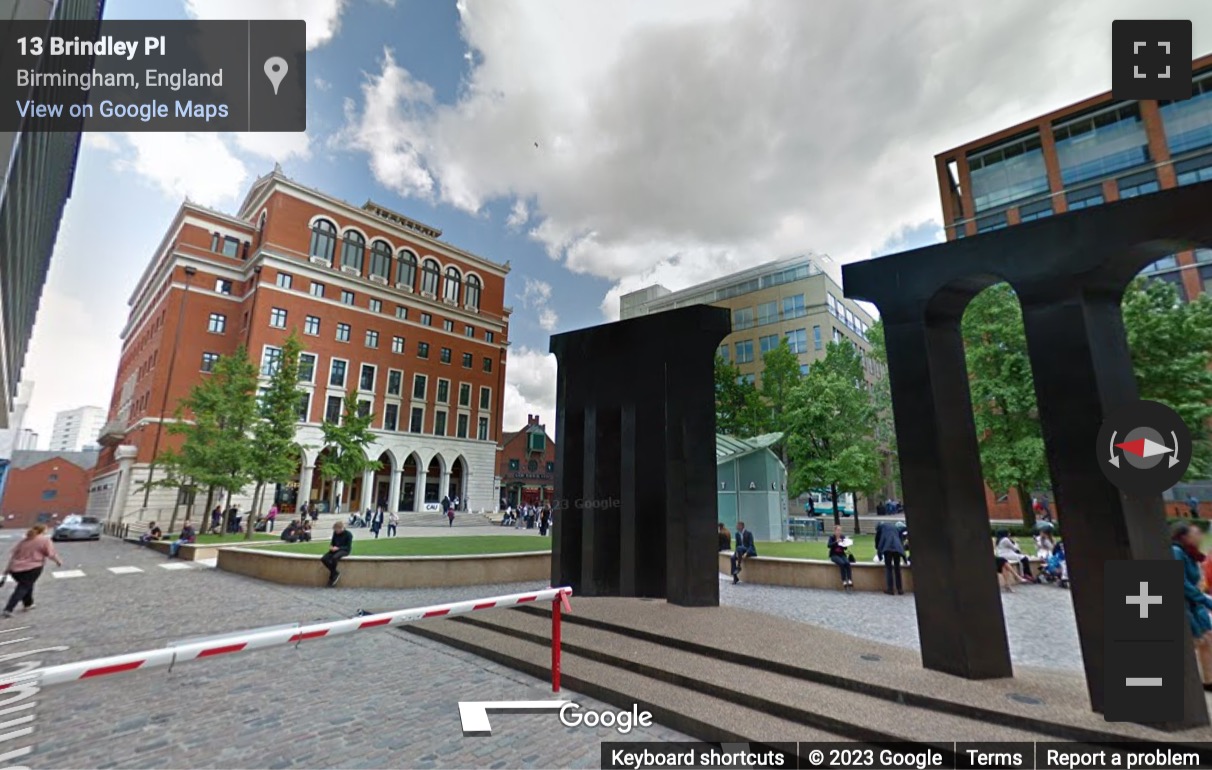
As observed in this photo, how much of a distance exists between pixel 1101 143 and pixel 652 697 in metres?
53.1

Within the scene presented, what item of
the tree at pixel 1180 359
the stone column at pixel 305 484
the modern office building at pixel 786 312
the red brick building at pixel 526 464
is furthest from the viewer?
the red brick building at pixel 526 464

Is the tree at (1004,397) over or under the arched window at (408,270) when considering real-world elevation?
under

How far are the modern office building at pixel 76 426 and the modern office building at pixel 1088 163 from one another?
772 feet

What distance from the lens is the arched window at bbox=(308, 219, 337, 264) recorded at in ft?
141

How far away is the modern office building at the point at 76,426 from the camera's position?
559 ft

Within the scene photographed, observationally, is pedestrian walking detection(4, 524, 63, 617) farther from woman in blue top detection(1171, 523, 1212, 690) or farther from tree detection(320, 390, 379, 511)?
tree detection(320, 390, 379, 511)

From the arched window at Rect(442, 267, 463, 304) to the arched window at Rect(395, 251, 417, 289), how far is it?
10.8ft

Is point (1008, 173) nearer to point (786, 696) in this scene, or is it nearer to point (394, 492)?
point (786, 696)

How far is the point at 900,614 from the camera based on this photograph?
367 inches

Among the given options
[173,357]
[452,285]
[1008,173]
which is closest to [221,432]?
[173,357]

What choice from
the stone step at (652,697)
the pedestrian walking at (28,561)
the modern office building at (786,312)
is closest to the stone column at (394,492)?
the modern office building at (786,312)

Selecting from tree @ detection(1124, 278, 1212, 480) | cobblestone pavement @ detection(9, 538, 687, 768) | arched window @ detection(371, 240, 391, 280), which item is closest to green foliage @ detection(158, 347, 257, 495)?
cobblestone pavement @ detection(9, 538, 687, 768)

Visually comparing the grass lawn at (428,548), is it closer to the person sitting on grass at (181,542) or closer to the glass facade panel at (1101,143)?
the person sitting on grass at (181,542)

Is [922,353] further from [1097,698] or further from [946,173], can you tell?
[946,173]
